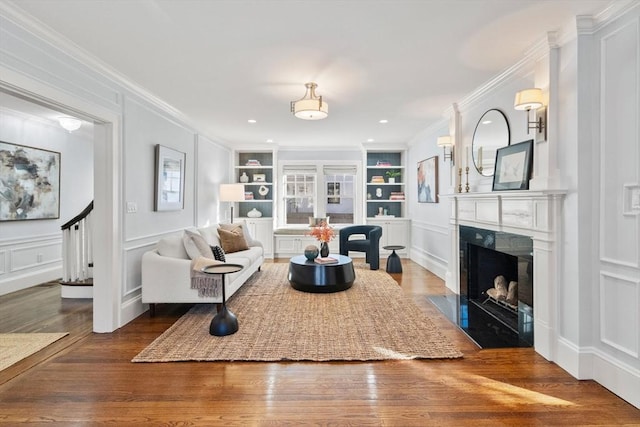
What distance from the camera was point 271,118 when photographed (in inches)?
194

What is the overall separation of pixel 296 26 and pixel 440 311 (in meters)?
3.17

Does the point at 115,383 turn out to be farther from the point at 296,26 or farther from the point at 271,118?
the point at 271,118

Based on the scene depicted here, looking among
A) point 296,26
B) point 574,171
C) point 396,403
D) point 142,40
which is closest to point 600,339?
point 574,171

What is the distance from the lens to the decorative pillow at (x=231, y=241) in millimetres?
5090

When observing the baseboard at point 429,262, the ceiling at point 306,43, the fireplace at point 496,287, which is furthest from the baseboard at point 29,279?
the baseboard at point 429,262

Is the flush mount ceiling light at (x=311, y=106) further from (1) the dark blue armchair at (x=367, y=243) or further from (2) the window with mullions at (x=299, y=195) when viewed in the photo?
(2) the window with mullions at (x=299, y=195)

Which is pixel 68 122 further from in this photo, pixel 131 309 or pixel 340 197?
pixel 340 197

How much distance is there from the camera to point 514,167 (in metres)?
3.05

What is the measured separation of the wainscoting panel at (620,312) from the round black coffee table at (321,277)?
272 centimetres

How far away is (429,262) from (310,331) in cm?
344

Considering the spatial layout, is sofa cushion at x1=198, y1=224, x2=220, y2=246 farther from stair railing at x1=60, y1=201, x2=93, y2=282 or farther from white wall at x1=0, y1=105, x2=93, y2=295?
white wall at x1=0, y1=105, x2=93, y2=295

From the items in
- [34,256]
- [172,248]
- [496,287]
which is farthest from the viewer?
[34,256]

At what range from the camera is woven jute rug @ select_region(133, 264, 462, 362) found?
2666 mm

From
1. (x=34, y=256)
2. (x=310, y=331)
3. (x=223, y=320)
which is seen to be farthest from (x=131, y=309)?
(x=34, y=256)
